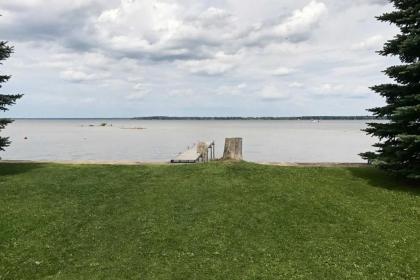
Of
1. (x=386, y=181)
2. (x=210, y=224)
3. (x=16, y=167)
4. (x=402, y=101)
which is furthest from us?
(x=16, y=167)

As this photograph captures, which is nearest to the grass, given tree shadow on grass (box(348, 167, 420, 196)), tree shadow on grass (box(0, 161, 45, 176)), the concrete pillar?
tree shadow on grass (box(348, 167, 420, 196))

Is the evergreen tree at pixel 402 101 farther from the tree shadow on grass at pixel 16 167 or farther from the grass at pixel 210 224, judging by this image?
the tree shadow on grass at pixel 16 167

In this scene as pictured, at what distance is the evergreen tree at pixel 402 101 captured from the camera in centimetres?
1769

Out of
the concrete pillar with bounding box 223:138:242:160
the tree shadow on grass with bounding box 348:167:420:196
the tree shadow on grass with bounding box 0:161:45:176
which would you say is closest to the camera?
the tree shadow on grass with bounding box 348:167:420:196

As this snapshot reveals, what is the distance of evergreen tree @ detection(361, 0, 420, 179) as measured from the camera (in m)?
17.7

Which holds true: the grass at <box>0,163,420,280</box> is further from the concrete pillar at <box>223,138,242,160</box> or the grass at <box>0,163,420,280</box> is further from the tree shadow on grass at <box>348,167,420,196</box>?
the concrete pillar at <box>223,138,242,160</box>

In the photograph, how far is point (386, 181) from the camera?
19719 millimetres

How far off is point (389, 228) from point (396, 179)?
18.4 ft

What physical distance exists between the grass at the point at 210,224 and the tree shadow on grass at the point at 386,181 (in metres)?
0.05

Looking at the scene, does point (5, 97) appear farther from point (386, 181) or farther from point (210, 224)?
point (386, 181)

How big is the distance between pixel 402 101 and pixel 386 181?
3.77 m

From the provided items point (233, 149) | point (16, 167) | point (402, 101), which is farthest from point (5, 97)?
point (402, 101)

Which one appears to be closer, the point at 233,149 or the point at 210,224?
the point at 210,224

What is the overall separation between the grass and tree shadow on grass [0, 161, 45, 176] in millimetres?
430
